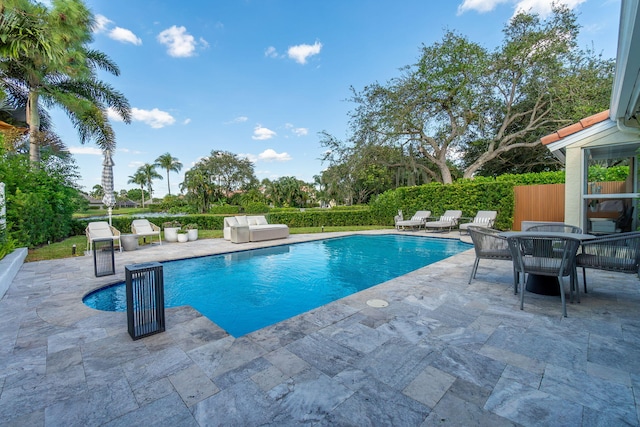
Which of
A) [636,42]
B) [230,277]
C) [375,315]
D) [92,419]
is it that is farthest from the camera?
[230,277]

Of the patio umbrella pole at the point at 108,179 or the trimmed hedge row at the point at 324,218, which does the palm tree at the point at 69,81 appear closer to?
the patio umbrella pole at the point at 108,179

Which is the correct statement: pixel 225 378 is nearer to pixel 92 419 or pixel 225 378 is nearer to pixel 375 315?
pixel 92 419

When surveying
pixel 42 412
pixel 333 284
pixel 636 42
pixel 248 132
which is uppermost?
pixel 248 132

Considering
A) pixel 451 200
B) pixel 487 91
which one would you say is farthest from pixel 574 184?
pixel 487 91

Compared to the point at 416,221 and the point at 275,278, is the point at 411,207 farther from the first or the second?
→ the point at 275,278

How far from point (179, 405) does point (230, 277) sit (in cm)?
440

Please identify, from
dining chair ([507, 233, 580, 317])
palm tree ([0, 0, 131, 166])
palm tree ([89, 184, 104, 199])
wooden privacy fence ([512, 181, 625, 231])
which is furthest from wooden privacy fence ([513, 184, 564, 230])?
palm tree ([89, 184, 104, 199])

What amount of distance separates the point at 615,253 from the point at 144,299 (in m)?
5.51

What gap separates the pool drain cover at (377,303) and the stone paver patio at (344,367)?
0.14m

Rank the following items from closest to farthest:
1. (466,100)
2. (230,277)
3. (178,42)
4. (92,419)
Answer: (92,419) → (230,277) → (178,42) → (466,100)

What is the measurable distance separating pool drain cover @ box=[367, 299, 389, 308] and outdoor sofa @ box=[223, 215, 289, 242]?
23.8 ft

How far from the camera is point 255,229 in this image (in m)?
10.4

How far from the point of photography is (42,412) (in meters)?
1.79

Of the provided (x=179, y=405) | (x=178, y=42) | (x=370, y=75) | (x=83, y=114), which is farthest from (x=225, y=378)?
(x=370, y=75)
